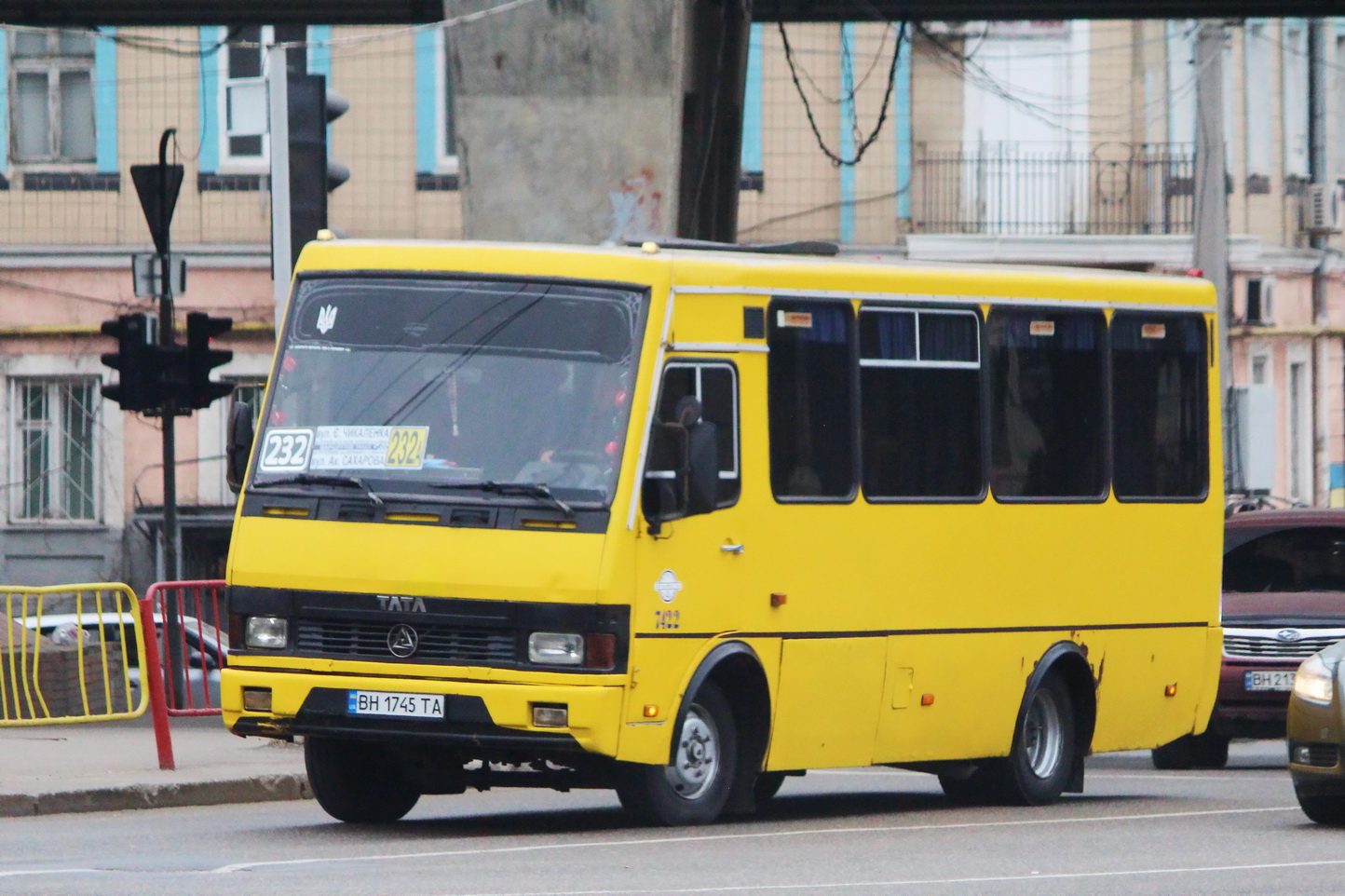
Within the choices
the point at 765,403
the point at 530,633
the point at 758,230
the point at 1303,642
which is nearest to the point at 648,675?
the point at 530,633

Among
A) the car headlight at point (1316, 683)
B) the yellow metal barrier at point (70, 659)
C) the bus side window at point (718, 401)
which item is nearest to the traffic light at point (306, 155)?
the yellow metal barrier at point (70, 659)

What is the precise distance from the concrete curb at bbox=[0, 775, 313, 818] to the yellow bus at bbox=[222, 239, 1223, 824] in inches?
66.9

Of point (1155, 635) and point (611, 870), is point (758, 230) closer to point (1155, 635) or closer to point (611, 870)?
point (1155, 635)

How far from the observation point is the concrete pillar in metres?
19.7

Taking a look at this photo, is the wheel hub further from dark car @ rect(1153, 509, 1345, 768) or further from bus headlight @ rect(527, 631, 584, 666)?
dark car @ rect(1153, 509, 1345, 768)

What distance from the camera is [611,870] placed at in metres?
10.7

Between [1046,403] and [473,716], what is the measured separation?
14.4 feet

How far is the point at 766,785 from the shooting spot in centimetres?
1473

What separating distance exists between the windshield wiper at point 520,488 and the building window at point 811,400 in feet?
4.63

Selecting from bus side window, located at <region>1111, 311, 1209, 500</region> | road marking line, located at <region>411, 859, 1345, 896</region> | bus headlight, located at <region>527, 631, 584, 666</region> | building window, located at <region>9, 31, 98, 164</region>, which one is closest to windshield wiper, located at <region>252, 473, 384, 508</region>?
bus headlight, located at <region>527, 631, 584, 666</region>

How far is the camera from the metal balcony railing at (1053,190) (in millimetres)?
36562

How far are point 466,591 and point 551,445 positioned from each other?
75 cm

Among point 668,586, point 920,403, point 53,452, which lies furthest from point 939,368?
point 53,452

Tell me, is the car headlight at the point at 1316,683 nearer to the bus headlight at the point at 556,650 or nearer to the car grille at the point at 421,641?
the bus headlight at the point at 556,650
